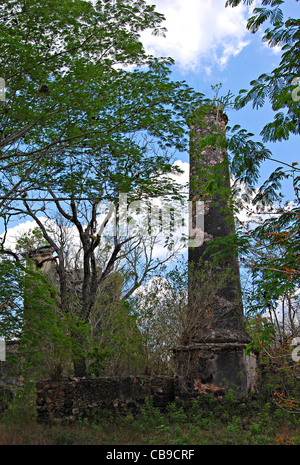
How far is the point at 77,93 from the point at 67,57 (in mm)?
689

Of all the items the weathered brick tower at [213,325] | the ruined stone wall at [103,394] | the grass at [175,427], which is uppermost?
the weathered brick tower at [213,325]

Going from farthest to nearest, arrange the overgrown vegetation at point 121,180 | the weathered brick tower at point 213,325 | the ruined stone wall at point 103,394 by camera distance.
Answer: the weathered brick tower at point 213,325, the ruined stone wall at point 103,394, the overgrown vegetation at point 121,180

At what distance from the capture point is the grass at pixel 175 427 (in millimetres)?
8336

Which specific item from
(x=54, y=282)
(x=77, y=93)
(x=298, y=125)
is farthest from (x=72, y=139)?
(x=54, y=282)

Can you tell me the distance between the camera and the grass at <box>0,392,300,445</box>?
8336 millimetres

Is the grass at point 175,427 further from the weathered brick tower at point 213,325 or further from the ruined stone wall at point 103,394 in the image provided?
the weathered brick tower at point 213,325

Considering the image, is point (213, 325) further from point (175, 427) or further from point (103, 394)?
point (175, 427)

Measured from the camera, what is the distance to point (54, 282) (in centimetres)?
1700

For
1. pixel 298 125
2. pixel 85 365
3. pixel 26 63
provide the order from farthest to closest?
pixel 85 365, pixel 26 63, pixel 298 125

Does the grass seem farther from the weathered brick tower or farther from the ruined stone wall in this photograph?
the weathered brick tower

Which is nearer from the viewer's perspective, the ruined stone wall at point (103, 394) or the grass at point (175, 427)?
the grass at point (175, 427)

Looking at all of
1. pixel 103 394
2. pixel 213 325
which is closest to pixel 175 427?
pixel 103 394

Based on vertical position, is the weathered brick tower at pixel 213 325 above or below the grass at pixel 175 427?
above

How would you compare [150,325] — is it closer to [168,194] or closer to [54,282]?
[168,194]
